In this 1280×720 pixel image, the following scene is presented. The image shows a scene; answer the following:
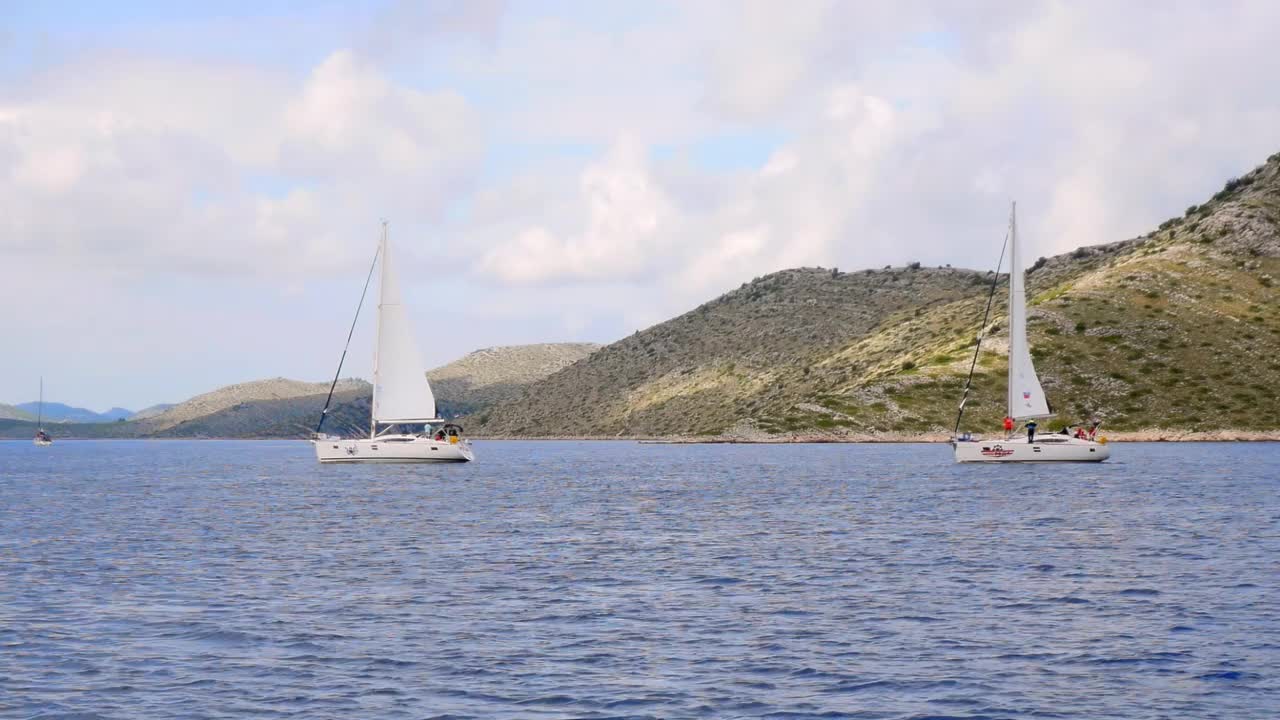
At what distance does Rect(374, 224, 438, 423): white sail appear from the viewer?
318 ft

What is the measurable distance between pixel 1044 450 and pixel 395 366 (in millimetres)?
46795

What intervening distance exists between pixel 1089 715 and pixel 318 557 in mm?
27430

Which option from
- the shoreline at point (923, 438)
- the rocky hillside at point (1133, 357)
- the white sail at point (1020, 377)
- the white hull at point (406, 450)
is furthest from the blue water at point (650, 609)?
the rocky hillside at point (1133, 357)

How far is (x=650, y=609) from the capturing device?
31438 mm

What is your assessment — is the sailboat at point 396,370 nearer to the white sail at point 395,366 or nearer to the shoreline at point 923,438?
the white sail at point 395,366

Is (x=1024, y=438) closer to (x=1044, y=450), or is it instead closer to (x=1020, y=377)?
(x=1044, y=450)

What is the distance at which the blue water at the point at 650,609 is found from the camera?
889 inches

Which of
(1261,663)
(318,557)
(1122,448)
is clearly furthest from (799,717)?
(1122,448)

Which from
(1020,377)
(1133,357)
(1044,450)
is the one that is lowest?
(1044,450)

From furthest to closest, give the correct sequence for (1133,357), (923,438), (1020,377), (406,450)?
(1133,357)
(923,438)
(406,450)
(1020,377)

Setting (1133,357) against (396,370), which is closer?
(396,370)

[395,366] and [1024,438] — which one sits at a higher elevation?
[395,366]

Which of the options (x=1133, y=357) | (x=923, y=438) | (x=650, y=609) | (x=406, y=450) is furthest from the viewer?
(x=1133, y=357)

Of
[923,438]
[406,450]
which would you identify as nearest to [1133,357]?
[923,438]
